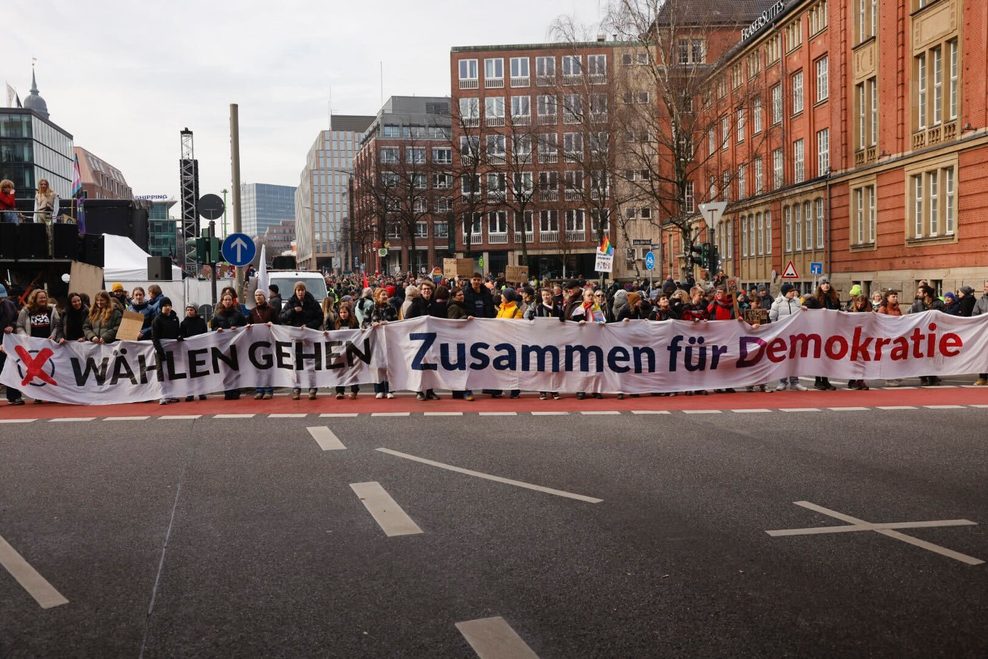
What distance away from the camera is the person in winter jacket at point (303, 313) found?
1728 cm

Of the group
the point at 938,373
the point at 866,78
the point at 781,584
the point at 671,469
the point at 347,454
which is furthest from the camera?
the point at 866,78

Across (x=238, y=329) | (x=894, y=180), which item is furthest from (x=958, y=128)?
(x=238, y=329)

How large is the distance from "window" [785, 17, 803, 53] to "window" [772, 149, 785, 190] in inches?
209

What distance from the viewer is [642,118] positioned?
4091 cm

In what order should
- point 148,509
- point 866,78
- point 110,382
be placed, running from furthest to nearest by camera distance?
point 866,78 → point 110,382 → point 148,509

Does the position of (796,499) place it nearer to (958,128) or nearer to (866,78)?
(958,128)

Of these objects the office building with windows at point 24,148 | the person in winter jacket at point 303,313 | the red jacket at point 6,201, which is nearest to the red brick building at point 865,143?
the person in winter jacket at point 303,313

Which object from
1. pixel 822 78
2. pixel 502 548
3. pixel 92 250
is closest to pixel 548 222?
pixel 822 78

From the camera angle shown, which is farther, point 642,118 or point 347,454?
point 642,118

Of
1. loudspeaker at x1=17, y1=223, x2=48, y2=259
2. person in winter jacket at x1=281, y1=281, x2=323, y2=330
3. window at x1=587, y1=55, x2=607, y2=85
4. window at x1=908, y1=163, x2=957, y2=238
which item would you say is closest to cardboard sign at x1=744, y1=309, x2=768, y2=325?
person in winter jacket at x1=281, y1=281, x2=323, y2=330

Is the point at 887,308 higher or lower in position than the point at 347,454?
higher

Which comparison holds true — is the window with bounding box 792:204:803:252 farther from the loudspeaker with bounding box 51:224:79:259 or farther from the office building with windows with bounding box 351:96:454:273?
the loudspeaker with bounding box 51:224:79:259

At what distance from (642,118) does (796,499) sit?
34606mm

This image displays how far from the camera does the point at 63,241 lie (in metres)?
25.5
